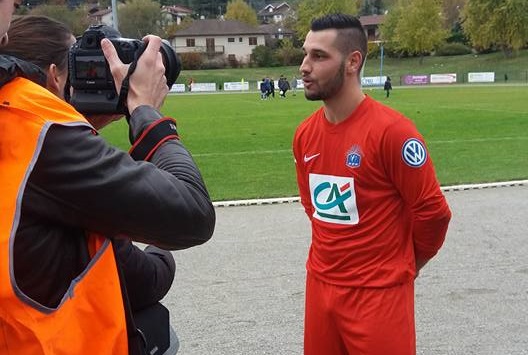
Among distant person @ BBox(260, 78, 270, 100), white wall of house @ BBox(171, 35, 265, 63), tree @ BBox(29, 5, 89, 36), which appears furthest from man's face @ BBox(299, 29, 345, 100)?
white wall of house @ BBox(171, 35, 265, 63)

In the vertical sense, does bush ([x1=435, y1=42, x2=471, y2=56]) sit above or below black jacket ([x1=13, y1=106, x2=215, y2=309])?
below

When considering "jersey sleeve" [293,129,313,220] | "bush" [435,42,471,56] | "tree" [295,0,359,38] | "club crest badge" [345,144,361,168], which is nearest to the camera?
"club crest badge" [345,144,361,168]

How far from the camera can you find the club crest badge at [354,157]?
2.96 m

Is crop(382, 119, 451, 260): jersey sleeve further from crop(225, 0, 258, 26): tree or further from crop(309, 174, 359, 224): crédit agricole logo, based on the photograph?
crop(225, 0, 258, 26): tree

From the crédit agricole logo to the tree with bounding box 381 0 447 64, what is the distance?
77160 millimetres

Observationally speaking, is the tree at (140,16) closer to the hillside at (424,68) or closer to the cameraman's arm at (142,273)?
the hillside at (424,68)

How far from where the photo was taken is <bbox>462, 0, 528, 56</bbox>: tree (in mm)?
71750

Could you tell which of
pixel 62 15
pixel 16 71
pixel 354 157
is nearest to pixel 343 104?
pixel 354 157

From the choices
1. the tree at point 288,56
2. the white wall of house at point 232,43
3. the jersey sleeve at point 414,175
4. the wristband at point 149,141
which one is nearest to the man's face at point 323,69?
the jersey sleeve at point 414,175

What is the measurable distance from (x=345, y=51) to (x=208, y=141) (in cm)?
1408

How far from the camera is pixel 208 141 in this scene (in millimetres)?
17141

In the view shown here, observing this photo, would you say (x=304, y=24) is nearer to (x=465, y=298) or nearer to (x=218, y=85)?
(x=218, y=85)

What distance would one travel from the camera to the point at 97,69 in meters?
1.65

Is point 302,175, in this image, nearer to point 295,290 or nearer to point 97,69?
point 97,69
